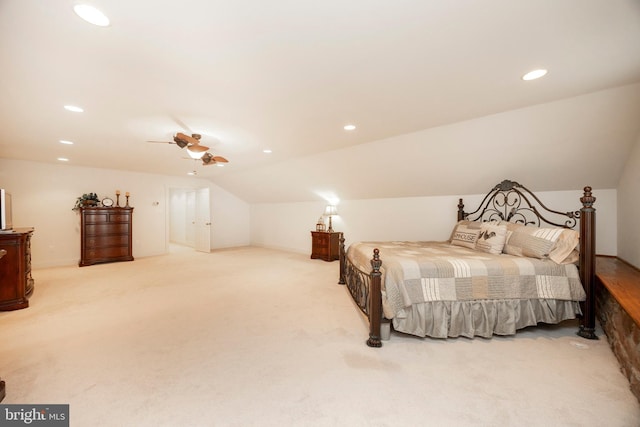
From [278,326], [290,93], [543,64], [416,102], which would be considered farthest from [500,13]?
[278,326]

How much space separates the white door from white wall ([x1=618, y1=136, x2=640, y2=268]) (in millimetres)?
8106

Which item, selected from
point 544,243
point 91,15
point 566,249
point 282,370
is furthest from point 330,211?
point 91,15

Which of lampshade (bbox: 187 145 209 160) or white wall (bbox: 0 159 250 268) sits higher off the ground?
lampshade (bbox: 187 145 209 160)

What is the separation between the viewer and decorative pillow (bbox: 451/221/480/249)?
11.4 ft

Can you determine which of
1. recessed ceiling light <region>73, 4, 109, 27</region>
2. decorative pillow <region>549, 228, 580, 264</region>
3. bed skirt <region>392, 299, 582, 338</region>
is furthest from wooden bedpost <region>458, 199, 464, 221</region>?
recessed ceiling light <region>73, 4, 109, 27</region>

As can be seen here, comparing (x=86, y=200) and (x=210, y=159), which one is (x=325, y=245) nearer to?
(x=210, y=159)

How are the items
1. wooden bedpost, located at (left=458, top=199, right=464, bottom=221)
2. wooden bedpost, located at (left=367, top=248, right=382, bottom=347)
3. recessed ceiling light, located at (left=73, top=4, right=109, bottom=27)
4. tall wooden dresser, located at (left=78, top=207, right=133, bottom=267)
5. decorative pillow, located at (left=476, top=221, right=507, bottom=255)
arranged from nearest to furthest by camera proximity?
recessed ceiling light, located at (left=73, top=4, right=109, bottom=27) → wooden bedpost, located at (left=367, top=248, right=382, bottom=347) → decorative pillow, located at (left=476, top=221, right=507, bottom=255) → wooden bedpost, located at (left=458, top=199, right=464, bottom=221) → tall wooden dresser, located at (left=78, top=207, right=133, bottom=267)

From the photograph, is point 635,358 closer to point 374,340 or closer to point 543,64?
point 374,340

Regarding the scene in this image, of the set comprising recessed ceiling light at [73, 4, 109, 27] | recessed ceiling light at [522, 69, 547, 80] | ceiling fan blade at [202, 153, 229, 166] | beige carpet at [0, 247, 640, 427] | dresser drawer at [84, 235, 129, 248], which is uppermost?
recessed ceiling light at [522, 69, 547, 80]

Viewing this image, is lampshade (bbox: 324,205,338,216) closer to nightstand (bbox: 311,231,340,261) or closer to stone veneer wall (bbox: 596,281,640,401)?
nightstand (bbox: 311,231,340,261)

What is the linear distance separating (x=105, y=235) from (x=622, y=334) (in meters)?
8.37

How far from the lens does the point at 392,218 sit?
17.9 ft

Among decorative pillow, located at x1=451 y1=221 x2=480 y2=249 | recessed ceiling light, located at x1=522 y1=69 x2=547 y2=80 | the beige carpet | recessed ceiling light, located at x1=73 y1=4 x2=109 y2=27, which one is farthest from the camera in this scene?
decorative pillow, located at x1=451 y1=221 x2=480 y2=249

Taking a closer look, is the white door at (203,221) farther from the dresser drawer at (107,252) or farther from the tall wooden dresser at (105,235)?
the dresser drawer at (107,252)
